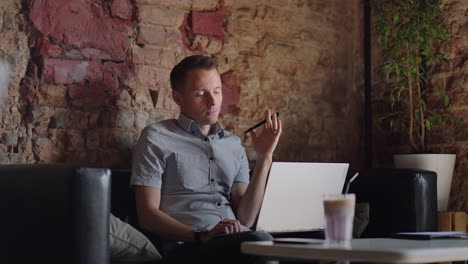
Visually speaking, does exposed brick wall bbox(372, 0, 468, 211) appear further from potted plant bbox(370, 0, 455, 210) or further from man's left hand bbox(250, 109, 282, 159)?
man's left hand bbox(250, 109, 282, 159)

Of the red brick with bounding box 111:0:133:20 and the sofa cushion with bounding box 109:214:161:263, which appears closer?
the sofa cushion with bounding box 109:214:161:263

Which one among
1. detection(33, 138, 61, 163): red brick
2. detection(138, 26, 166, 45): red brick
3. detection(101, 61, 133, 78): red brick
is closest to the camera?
detection(33, 138, 61, 163): red brick

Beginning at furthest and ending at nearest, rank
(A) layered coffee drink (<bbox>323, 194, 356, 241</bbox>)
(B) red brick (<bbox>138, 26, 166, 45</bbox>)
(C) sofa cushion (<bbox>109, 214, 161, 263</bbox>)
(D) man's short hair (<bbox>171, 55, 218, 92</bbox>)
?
(B) red brick (<bbox>138, 26, 166, 45</bbox>) < (D) man's short hair (<bbox>171, 55, 218, 92</bbox>) < (C) sofa cushion (<bbox>109, 214, 161, 263</bbox>) < (A) layered coffee drink (<bbox>323, 194, 356, 241</bbox>)

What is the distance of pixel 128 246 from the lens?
8.54 ft

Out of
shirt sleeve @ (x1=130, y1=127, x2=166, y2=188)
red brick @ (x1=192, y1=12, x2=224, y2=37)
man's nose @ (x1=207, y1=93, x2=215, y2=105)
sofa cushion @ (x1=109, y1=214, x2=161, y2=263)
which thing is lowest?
sofa cushion @ (x1=109, y1=214, x2=161, y2=263)

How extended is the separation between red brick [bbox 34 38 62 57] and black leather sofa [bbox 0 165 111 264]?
821 mm

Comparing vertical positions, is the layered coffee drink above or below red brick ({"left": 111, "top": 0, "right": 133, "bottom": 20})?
below

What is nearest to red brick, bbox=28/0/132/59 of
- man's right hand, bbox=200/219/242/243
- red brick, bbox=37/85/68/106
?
red brick, bbox=37/85/68/106

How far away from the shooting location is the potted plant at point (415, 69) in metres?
3.81

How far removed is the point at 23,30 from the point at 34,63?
5.8 inches

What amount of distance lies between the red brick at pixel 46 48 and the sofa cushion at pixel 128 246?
91 centimetres

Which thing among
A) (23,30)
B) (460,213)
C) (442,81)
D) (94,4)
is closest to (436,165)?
(460,213)

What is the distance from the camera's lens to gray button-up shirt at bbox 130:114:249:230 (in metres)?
2.87

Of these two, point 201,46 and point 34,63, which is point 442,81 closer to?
point 201,46
